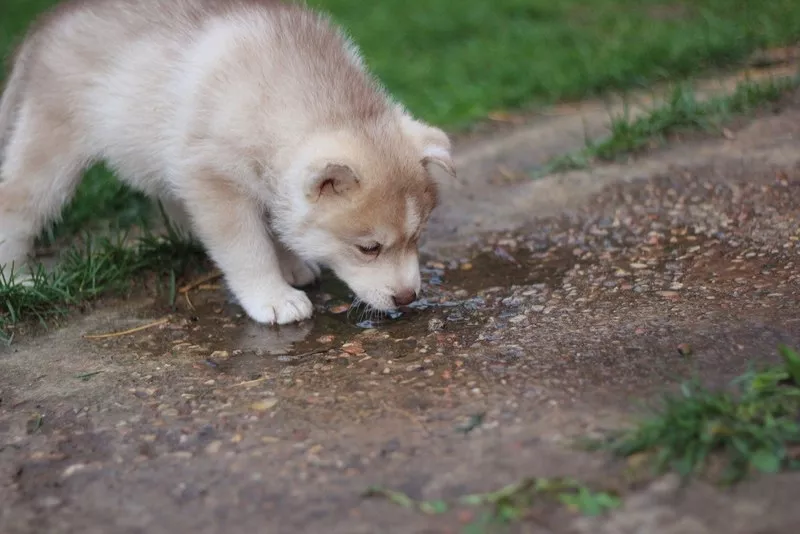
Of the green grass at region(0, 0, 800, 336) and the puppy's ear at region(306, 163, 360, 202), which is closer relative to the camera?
the puppy's ear at region(306, 163, 360, 202)

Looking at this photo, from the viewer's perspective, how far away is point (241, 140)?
3.76 metres

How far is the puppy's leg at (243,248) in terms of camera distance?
3.91 m

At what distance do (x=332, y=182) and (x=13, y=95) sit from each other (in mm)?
2106

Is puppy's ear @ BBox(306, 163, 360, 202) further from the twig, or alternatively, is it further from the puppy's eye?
the twig

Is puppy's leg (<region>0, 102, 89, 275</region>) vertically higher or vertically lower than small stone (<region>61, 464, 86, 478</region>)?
higher

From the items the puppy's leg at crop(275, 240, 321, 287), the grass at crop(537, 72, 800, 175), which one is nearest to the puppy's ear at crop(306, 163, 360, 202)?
the puppy's leg at crop(275, 240, 321, 287)

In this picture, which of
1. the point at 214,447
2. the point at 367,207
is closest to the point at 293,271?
the point at 367,207

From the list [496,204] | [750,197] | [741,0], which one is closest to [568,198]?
[496,204]

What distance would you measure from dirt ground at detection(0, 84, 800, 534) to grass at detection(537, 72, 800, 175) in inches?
15.3

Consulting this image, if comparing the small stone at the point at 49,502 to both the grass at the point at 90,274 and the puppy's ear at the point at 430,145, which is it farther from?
the puppy's ear at the point at 430,145

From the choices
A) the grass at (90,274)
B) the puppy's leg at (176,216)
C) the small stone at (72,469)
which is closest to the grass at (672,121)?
the puppy's leg at (176,216)

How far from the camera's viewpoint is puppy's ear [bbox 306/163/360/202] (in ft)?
11.5

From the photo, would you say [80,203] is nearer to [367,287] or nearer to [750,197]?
[367,287]

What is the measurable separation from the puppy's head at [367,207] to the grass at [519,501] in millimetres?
1442
